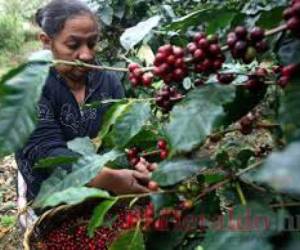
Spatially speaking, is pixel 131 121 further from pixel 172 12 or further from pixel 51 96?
pixel 172 12

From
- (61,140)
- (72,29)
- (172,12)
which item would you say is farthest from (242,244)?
(172,12)

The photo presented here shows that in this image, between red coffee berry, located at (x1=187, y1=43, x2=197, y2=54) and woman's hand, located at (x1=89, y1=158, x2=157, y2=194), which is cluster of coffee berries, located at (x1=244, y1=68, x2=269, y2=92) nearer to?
red coffee berry, located at (x1=187, y1=43, x2=197, y2=54)

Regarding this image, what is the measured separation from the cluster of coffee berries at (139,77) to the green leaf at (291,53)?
0.18 m

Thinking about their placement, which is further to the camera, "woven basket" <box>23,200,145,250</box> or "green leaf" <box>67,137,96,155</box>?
"woven basket" <box>23,200,145,250</box>

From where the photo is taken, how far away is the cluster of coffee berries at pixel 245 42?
58 centimetres

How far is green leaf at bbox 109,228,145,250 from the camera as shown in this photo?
70 cm

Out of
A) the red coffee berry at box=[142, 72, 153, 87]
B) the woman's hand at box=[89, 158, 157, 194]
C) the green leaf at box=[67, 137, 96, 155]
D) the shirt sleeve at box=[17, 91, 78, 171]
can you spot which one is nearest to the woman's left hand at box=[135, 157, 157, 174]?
the woman's hand at box=[89, 158, 157, 194]

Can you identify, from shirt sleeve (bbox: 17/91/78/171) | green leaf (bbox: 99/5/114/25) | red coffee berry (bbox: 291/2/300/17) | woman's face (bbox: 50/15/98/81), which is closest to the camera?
red coffee berry (bbox: 291/2/300/17)

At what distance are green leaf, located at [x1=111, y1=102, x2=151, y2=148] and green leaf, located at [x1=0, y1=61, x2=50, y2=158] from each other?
0.13m

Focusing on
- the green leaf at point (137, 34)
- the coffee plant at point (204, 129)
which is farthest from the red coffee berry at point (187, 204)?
the green leaf at point (137, 34)

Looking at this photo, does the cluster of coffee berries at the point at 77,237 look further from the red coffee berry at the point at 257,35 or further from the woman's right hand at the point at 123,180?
the red coffee berry at the point at 257,35

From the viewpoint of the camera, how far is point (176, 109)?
2.06 feet

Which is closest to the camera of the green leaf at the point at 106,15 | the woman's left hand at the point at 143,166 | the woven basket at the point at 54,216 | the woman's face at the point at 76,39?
the woman's left hand at the point at 143,166

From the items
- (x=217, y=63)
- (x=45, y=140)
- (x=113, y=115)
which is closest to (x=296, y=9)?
(x=217, y=63)
